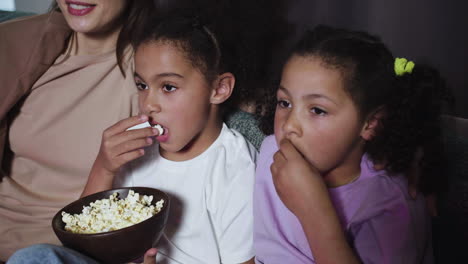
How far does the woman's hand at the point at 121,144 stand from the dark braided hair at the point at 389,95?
44 cm

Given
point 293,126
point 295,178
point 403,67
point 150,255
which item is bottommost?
point 150,255

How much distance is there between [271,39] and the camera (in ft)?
5.09

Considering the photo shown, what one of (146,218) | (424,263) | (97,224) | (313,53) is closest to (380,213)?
(424,263)

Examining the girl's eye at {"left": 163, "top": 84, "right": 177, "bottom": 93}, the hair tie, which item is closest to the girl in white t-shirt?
the girl's eye at {"left": 163, "top": 84, "right": 177, "bottom": 93}

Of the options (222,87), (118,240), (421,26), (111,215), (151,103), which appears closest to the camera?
(118,240)

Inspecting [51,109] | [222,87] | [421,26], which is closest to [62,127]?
[51,109]

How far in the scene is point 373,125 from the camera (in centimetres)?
A: 107

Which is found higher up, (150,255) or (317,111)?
(317,111)

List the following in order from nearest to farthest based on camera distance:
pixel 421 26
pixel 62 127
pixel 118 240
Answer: pixel 118 240, pixel 62 127, pixel 421 26

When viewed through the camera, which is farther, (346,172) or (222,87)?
(222,87)

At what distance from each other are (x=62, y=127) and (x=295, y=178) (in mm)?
817

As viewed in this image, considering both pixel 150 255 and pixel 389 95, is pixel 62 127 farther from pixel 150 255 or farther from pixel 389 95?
pixel 389 95

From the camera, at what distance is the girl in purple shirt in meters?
0.98

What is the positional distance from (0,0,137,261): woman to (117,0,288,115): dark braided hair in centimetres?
11
